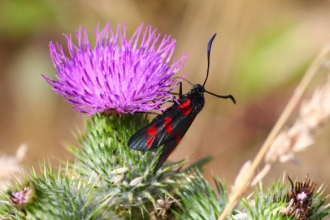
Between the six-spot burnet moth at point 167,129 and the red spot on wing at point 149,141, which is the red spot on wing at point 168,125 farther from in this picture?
the red spot on wing at point 149,141

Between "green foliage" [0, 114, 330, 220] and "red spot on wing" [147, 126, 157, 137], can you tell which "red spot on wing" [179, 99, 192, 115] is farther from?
"green foliage" [0, 114, 330, 220]

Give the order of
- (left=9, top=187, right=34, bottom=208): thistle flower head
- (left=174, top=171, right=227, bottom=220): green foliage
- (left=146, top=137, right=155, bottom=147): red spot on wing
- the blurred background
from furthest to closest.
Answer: the blurred background, (left=174, top=171, right=227, bottom=220): green foliage, (left=146, top=137, right=155, bottom=147): red spot on wing, (left=9, top=187, right=34, bottom=208): thistle flower head

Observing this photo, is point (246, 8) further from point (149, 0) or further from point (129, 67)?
point (129, 67)

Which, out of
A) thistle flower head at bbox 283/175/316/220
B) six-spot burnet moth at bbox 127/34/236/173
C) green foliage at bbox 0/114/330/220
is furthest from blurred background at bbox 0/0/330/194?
thistle flower head at bbox 283/175/316/220

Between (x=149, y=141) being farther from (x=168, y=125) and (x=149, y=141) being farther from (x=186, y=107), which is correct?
(x=186, y=107)

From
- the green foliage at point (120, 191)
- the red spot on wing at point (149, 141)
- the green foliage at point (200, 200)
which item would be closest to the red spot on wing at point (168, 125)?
the red spot on wing at point (149, 141)

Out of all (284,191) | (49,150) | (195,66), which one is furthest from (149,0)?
(284,191)

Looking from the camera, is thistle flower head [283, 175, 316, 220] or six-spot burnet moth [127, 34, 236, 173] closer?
thistle flower head [283, 175, 316, 220]

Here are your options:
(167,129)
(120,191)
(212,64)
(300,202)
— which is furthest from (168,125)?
(212,64)
